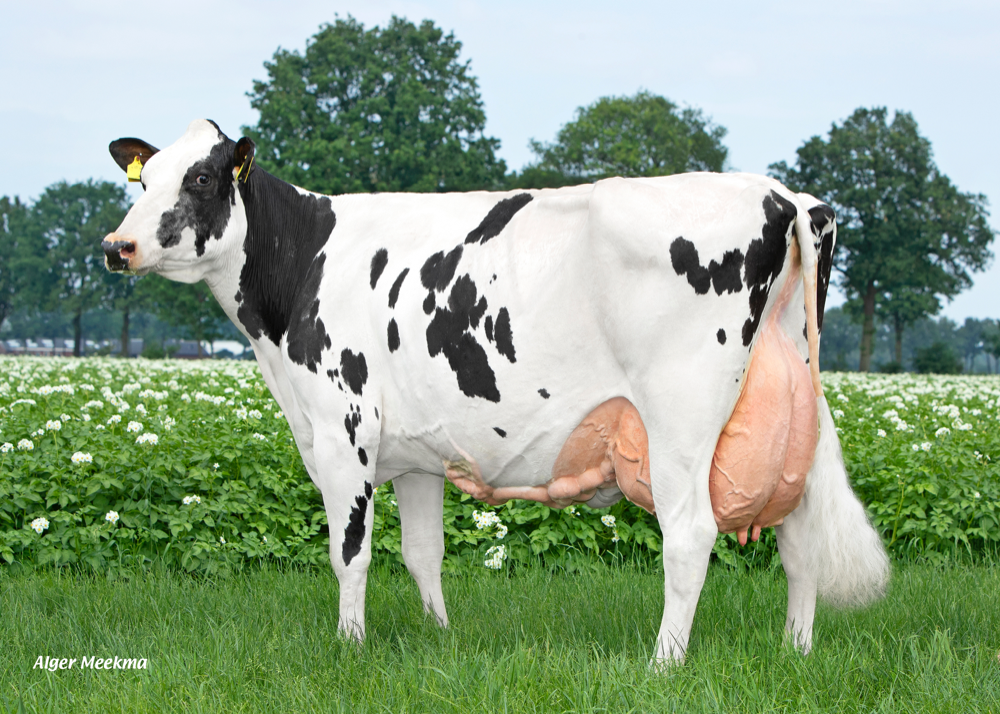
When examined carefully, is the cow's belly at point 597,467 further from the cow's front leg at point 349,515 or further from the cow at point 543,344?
the cow's front leg at point 349,515

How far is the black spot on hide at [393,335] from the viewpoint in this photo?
13.7ft

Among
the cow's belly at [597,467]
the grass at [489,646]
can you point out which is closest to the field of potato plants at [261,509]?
the grass at [489,646]

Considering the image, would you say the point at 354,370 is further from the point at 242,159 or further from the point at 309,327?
the point at 242,159

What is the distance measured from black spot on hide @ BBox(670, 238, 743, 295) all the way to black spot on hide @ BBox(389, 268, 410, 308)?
1.39m

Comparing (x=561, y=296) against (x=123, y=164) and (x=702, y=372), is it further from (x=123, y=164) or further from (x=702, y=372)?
(x=123, y=164)

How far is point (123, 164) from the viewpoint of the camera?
4852mm

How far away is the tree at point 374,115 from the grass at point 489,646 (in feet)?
97.9

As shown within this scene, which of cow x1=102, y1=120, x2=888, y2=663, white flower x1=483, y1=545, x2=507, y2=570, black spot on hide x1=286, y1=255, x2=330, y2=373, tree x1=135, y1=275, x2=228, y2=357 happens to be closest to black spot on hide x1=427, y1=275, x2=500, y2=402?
cow x1=102, y1=120, x2=888, y2=663

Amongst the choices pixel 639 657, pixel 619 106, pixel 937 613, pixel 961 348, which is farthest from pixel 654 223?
pixel 961 348

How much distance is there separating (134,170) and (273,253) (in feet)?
2.87

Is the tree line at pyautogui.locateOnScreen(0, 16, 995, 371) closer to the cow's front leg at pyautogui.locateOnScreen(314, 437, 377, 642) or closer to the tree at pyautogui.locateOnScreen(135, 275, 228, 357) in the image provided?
the tree at pyautogui.locateOnScreen(135, 275, 228, 357)

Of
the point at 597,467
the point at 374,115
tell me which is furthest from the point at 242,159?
the point at 374,115

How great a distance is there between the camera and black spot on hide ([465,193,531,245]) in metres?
4.11

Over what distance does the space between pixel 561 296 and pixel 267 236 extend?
73.2 inches
